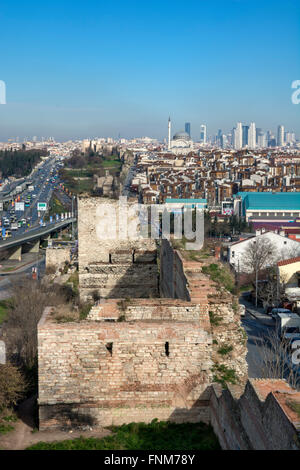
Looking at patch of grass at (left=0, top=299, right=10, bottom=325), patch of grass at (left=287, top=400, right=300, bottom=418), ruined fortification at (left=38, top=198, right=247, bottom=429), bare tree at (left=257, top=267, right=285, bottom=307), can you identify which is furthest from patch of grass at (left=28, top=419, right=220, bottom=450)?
bare tree at (left=257, top=267, right=285, bottom=307)

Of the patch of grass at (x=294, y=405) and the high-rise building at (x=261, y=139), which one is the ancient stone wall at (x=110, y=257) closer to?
the patch of grass at (x=294, y=405)

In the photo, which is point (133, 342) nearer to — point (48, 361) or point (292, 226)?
point (48, 361)

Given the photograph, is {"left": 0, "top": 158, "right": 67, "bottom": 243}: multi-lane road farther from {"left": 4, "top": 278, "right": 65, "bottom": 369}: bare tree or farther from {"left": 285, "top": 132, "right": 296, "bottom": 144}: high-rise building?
{"left": 285, "top": 132, "right": 296, "bottom": 144}: high-rise building

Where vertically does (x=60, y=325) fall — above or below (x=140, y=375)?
above

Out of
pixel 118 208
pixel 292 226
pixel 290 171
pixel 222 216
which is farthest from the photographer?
pixel 290 171

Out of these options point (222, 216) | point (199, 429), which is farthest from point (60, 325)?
point (222, 216)

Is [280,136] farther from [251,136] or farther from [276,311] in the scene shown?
[276,311]

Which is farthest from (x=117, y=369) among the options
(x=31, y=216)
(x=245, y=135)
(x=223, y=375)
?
(x=245, y=135)
